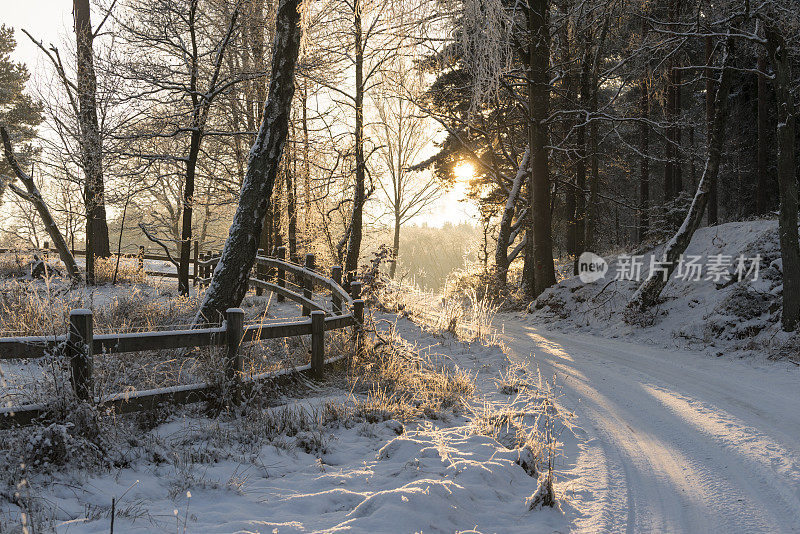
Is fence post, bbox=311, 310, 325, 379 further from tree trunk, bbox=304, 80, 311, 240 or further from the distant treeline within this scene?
the distant treeline

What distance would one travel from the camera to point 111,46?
15.2 m

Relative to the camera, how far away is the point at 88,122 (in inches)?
645

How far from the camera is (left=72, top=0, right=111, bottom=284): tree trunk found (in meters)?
15.6

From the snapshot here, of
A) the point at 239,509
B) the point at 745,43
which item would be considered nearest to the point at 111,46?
the point at 239,509

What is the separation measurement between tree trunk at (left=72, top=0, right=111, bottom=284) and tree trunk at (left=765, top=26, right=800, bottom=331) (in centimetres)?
1702

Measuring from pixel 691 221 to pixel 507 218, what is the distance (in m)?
7.73

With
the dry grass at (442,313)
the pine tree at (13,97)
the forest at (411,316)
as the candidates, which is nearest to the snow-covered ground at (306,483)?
the forest at (411,316)

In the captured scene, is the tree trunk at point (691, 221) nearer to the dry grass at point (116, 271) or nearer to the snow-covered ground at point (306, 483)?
the snow-covered ground at point (306, 483)

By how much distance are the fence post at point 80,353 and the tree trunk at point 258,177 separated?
285cm

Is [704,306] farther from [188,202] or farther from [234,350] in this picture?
[188,202]

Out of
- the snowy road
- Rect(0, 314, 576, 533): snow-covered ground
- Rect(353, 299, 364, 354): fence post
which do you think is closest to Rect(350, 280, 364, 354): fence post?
Rect(353, 299, 364, 354): fence post

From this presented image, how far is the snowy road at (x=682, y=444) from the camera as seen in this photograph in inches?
149

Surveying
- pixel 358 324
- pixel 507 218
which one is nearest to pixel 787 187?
pixel 358 324

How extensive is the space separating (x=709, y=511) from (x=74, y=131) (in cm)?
1995
